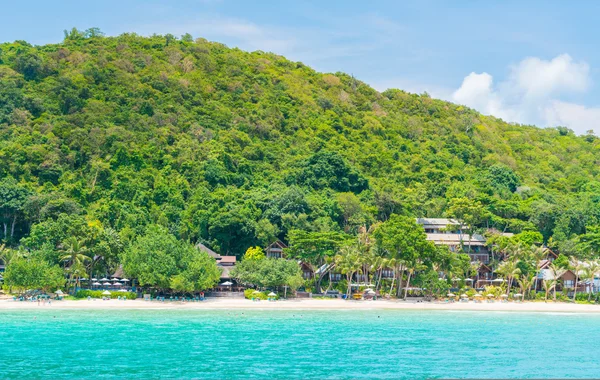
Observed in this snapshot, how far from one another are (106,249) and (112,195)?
63.6 feet

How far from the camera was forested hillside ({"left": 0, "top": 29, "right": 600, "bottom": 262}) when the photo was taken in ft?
222

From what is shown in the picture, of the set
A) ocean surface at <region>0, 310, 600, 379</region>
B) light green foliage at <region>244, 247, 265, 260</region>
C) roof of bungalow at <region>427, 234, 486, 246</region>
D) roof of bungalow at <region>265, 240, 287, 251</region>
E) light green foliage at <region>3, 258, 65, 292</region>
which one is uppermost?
roof of bungalow at <region>427, 234, 486, 246</region>

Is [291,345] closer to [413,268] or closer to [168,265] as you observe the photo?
[168,265]

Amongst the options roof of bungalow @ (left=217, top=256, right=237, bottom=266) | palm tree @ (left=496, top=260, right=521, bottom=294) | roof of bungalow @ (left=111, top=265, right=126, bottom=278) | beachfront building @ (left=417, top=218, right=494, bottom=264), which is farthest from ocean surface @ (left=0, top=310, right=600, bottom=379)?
beachfront building @ (left=417, top=218, right=494, bottom=264)

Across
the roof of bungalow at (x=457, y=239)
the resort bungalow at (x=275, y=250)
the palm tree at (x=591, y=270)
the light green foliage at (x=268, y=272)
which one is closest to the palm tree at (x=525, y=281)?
the palm tree at (x=591, y=270)

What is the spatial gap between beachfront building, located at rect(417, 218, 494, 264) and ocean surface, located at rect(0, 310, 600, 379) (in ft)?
64.1

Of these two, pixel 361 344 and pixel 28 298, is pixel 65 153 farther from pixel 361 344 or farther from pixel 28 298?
pixel 361 344

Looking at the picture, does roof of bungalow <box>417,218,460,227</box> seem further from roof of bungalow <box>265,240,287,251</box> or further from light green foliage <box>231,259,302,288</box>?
light green foliage <box>231,259,302,288</box>

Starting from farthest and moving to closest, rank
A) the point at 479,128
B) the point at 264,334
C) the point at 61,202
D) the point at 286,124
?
the point at 479,128 < the point at 286,124 < the point at 61,202 < the point at 264,334

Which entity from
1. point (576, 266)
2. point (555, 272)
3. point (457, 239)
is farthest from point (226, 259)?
point (576, 266)

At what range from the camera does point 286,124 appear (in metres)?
99.8

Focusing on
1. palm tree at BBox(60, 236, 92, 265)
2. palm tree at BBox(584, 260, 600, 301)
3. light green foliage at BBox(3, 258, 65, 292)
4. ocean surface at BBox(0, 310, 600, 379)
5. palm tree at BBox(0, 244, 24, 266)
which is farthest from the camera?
palm tree at BBox(584, 260, 600, 301)

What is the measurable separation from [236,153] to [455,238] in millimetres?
31398

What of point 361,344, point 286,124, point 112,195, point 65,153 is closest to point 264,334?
point 361,344
